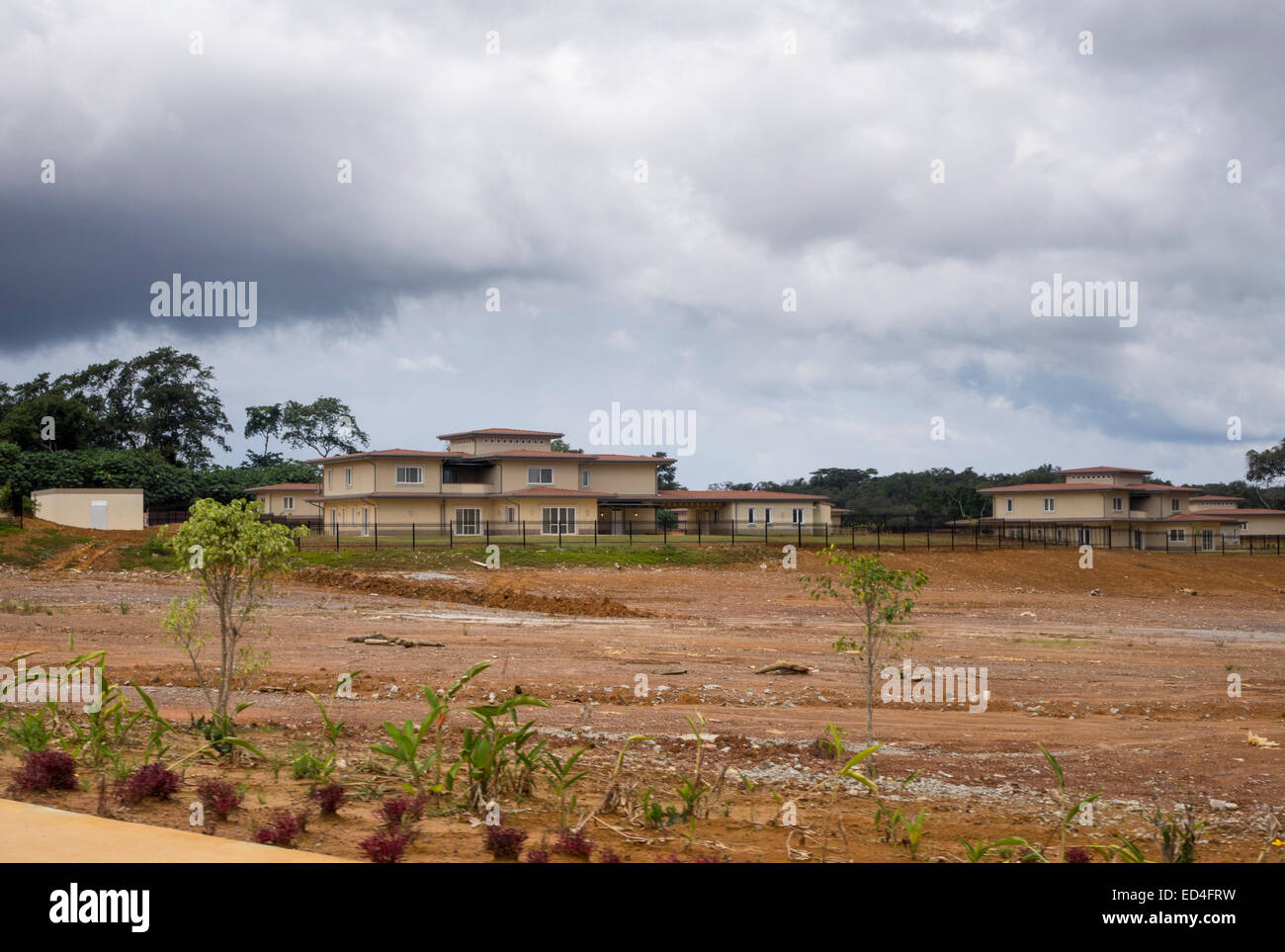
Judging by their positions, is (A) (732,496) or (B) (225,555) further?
(A) (732,496)

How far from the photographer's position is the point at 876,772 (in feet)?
35.4

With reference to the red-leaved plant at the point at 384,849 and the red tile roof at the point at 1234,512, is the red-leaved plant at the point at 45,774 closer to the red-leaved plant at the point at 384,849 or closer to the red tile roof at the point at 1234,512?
the red-leaved plant at the point at 384,849

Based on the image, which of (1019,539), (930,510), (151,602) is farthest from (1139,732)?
(930,510)

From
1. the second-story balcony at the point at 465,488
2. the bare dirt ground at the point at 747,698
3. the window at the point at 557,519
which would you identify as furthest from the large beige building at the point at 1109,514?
the second-story balcony at the point at 465,488

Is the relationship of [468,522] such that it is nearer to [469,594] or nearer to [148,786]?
[469,594]

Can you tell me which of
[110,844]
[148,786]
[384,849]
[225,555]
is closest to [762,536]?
[225,555]

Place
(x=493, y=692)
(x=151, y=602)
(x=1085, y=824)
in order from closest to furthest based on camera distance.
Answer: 1. (x=1085, y=824)
2. (x=493, y=692)
3. (x=151, y=602)

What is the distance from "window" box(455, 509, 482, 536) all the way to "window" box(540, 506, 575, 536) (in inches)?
157

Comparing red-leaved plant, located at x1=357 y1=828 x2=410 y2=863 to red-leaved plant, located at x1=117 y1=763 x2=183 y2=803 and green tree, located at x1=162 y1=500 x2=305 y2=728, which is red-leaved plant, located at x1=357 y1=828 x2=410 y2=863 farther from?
green tree, located at x1=162 y1=500 x2=305 y2=728

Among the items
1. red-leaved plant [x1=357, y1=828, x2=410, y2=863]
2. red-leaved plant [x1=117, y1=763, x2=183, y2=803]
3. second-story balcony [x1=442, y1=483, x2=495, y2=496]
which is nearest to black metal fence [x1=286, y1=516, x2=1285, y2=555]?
second-story balcony [x1=442, y1=483, x2=495, y2=496]

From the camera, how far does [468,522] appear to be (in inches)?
2338

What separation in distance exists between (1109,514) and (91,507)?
61430mm

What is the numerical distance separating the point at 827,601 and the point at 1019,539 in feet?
87.4
